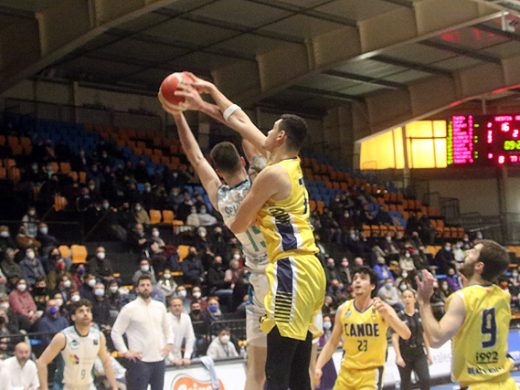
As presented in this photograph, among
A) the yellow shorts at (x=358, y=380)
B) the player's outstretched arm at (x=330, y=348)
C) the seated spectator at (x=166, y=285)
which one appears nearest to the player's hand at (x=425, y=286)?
the player's outstretched arm at (x=330, y=348)

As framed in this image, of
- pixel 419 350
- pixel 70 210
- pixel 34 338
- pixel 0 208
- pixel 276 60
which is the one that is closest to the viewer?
pixel 419 350

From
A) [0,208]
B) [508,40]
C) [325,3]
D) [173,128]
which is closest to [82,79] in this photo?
[173,128]

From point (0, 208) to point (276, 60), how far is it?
12.3m

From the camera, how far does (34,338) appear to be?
45.9ft

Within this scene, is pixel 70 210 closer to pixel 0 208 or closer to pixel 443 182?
pixel 0 208

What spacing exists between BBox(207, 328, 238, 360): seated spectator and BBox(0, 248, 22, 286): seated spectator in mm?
3633

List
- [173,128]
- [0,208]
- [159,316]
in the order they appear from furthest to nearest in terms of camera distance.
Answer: [173,128] < [0,208] < [159,316]

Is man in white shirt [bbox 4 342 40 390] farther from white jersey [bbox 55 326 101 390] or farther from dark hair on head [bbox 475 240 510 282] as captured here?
dark hair on head [bbox 475 240 510 282]

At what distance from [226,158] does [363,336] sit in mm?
3764

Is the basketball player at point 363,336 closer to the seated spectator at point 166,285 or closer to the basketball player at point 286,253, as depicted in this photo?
the basketball player at point 286,253

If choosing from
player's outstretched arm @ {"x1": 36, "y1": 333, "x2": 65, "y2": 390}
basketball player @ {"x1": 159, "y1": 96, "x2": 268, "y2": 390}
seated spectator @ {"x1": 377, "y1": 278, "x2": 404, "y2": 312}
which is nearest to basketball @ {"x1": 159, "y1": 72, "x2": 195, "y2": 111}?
basketball player @ {"x1": 159, "y1": 96, "x2": 268, "y2": 390}

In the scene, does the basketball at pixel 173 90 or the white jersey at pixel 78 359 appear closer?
the basketball at pixel 173 90

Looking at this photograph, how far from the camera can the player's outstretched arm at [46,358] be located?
10016mm

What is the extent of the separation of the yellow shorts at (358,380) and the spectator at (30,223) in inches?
413
